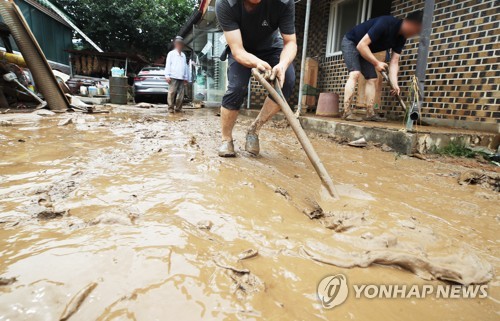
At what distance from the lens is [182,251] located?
3.13 ft

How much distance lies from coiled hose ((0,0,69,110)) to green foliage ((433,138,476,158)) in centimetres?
629

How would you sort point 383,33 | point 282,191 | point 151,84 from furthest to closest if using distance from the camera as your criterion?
point 151,84 → point 383,33 → point 282,191

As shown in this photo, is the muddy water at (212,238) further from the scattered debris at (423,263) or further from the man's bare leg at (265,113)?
the man's bare leg at (265,113)

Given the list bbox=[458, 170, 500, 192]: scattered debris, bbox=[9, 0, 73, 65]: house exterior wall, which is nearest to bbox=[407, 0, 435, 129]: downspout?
bbox=[458, 170, 500, 192]: scattered debris

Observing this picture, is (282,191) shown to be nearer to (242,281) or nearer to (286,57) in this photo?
(242,281)

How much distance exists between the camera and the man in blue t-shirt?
347 cm

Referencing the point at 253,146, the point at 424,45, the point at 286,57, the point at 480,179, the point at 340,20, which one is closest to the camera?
the point at 480,179

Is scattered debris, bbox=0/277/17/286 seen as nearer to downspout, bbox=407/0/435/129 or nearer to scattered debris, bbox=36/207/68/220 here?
scattered debris, bbox=36/207/68/220

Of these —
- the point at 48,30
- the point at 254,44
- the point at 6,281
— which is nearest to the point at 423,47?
the point at 254,44

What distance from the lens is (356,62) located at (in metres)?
3.94

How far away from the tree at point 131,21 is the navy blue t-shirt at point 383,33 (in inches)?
724

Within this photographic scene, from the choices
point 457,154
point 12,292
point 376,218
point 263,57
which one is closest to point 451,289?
point 376,218

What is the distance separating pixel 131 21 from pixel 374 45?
18.9m

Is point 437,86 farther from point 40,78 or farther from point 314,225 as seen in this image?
point 40,78
